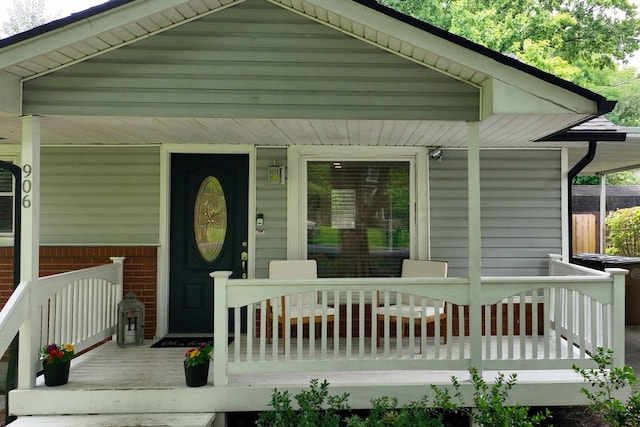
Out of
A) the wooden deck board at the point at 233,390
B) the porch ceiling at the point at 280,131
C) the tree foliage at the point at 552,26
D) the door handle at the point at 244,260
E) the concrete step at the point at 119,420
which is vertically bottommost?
the concrete step at the point at 119,420

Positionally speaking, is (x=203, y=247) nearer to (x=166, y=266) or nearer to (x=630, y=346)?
(x=166, y=266)

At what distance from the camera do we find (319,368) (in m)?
3.60

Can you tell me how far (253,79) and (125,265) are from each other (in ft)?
9.26

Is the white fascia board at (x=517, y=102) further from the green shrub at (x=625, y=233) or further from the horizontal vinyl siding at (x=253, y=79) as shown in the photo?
the green shrub at (x=625, y=233)

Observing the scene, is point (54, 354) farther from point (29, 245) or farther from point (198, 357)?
point (198, 357)

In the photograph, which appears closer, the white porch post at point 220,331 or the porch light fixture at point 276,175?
the white porch post at point 220,331

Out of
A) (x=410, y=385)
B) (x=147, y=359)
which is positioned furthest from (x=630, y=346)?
(x=147, y=359)

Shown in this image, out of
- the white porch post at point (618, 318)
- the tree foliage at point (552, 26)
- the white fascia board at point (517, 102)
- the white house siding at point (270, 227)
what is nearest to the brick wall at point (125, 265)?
the white house siding at point (270, 227)

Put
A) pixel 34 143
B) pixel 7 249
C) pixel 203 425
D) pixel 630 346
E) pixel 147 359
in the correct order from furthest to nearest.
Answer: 1. pixel 630 346
2. pixel 7 249
3. pixel 147 359
4. pixel 34 143
5. pixel 203 425

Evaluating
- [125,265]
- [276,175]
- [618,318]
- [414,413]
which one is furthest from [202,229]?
[618,318]

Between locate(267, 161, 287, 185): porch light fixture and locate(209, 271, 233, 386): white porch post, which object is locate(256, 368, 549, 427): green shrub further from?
locate(267, 161, 287, 185): porch light fixture

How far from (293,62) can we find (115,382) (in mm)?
3001

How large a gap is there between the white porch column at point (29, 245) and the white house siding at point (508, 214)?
3.94 m

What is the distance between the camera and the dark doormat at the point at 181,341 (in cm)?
479
